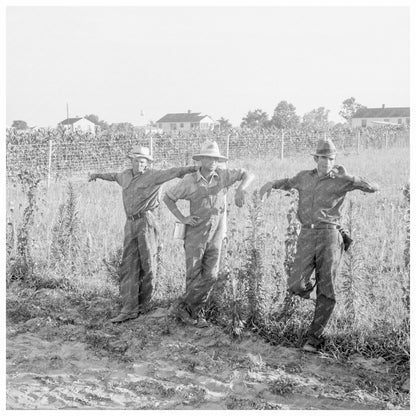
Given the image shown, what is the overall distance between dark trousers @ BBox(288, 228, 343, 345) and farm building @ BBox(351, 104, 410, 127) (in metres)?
58.7

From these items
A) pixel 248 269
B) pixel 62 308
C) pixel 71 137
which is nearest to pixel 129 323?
pixel 62 308

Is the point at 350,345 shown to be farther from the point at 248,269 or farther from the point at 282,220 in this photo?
the point at 282,220

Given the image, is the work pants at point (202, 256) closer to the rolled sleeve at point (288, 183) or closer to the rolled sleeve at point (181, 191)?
the rolled sleeve at point (181, 191)

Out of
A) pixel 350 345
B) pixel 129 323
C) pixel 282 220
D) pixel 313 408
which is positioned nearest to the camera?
pixel 313 408

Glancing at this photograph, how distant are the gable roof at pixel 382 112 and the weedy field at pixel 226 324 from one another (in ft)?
194

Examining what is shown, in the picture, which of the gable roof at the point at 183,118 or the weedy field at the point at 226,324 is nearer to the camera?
the weedy field at the point at 226,324

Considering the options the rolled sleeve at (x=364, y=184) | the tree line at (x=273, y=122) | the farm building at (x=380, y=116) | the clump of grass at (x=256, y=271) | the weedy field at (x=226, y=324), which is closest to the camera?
the weedy field at (x=226, y=324)

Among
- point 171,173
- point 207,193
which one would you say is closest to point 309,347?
point 207,193

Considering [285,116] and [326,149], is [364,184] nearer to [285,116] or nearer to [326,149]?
[326,149]

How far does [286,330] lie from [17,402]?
2570mm

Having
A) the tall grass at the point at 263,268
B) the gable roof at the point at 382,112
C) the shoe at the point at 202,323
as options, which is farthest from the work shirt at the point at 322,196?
the gable roof at the point at 382,112

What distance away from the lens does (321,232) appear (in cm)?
552

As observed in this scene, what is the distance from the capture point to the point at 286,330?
5906 millimetres

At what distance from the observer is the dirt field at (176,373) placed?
4.96 m
